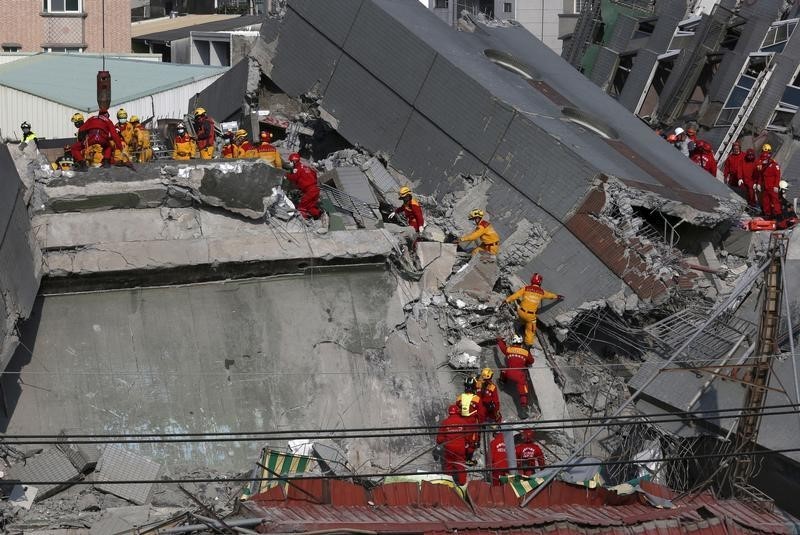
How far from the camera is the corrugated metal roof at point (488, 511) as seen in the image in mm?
12242

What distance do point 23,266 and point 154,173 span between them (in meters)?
2.48

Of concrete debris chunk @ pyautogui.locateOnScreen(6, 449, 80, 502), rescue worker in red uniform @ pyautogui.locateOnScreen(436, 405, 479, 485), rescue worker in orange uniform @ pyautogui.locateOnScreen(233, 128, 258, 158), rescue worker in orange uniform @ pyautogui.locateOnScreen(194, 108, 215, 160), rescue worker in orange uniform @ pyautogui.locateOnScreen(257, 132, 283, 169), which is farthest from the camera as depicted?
rescue worker in orange uniform @ pyautogui.locateOnScreen(194, 108, 215, 160)

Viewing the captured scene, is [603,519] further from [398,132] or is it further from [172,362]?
[398,132]

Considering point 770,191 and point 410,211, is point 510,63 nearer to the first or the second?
point 770,191

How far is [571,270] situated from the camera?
56.4ft

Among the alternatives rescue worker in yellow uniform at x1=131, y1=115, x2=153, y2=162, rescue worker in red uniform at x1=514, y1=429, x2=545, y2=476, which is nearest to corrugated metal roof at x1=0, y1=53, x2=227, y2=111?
rescue worker in yellow uniform at x1=131, y1=115, x2=153, y2=162

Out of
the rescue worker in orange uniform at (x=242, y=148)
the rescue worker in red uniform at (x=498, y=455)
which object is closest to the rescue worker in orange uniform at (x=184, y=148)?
the rescue worker in orange uniform at (x=242, y=148)

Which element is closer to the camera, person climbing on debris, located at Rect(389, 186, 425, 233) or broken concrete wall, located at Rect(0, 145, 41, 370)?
broken concrete wall, located at Rect(0, 145, 41, 370)

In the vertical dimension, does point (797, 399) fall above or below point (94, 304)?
above

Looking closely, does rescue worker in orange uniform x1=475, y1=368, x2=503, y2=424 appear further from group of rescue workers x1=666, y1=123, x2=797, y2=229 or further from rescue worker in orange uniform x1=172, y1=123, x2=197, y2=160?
group of rescue workers x1=666, y1=123, x2=797, y2=229

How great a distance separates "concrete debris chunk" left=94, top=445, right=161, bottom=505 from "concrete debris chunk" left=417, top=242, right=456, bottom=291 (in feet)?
14.8

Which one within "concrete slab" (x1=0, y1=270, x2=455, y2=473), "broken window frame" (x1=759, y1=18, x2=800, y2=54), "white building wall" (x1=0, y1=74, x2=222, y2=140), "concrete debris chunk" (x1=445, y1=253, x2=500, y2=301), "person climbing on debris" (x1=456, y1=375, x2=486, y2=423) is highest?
"broken window frame" (x1=759, y1=18, x2=800, y2=54)

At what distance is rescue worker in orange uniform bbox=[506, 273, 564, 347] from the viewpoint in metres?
16.4

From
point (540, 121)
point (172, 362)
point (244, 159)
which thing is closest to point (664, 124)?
point (540, 121)
